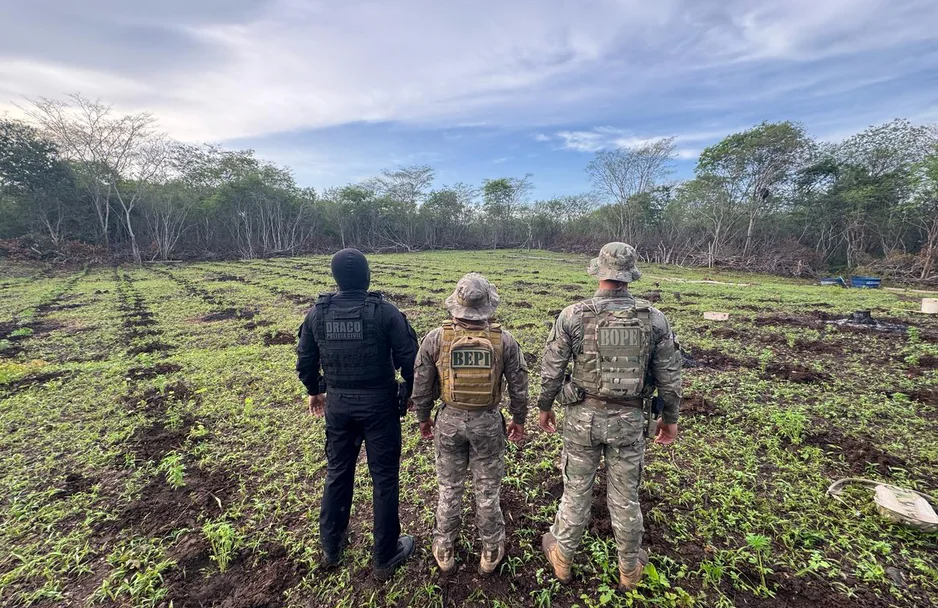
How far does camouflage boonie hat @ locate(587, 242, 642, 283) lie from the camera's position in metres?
2.22

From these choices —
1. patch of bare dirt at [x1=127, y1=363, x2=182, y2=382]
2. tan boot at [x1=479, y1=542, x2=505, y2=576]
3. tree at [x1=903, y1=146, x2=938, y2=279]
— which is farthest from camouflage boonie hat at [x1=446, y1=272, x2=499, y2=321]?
tree at [x1=903, y1=146, x2=938, y2=279]

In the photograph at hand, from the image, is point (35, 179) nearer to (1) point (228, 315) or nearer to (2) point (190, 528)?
(1) point (228, 315)

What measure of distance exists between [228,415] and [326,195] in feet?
134

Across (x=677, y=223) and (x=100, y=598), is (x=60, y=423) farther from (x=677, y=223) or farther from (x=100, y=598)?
(x=677, y=223)

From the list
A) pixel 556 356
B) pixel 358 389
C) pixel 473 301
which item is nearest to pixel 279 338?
pixel 358 389

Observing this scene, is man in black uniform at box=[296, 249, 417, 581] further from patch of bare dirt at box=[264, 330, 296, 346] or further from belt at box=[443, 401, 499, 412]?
patch of bare dirt at box=[264, 330, 296, 346]

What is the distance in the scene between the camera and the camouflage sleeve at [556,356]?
2328mm

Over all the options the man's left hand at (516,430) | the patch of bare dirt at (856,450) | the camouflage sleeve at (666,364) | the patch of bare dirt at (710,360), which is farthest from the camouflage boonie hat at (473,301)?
the patch of bare dirt at (710,360)

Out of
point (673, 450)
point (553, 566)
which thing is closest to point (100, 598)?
point (553, 566)

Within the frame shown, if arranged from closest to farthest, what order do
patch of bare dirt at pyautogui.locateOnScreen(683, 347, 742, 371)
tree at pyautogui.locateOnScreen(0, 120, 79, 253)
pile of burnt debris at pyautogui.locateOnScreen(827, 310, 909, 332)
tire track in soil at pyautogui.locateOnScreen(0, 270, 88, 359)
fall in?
patch of bare dirt at pyautogui.locateOnScreen(683, 347, 742, 371), tire track in soil at pyautogui.locateOnScreen(0, 270, 88, 359), pile of burnt debris at pyautogui.locateOnScreen(827, 310, 909, 332), tree at pyautogui.locateOnScreen(0, 120, 79, 253)

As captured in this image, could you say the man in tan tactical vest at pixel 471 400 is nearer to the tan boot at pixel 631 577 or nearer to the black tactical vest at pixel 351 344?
the black tactical vest at pixel 351 344

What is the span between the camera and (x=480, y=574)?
94.7 inches

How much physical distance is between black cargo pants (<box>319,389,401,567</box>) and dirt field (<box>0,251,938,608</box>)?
1.03ft

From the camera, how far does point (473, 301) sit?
2.19 m
